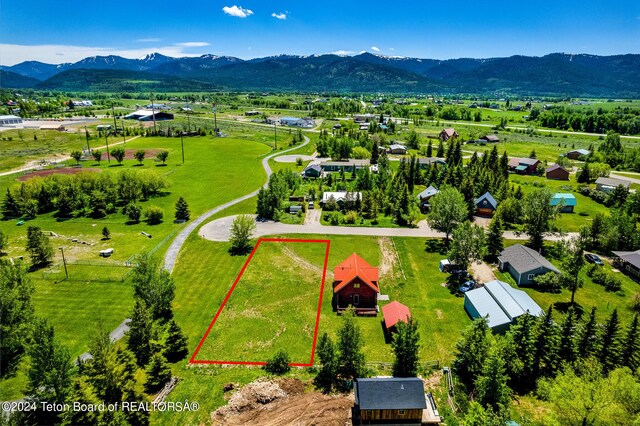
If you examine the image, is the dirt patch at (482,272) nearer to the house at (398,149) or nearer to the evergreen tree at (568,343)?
the evergreen tree at (568,343)

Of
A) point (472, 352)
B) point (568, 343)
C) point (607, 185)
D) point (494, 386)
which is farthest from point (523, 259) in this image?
point (607, 185)

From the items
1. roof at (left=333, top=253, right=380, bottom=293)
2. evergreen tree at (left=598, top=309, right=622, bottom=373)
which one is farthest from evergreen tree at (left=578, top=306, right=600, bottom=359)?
roof at (left=333, top=253, right=380, bottom=293)

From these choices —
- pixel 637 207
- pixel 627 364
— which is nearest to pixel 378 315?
pixel 627 364

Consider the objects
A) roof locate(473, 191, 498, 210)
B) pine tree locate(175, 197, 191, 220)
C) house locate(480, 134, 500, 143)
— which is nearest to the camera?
pine tree locate(175, 197, 191, 220)

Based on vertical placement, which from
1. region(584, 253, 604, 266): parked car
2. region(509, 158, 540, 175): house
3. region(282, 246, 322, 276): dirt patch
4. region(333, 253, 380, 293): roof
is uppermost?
region(509, 158, 540, 175): house

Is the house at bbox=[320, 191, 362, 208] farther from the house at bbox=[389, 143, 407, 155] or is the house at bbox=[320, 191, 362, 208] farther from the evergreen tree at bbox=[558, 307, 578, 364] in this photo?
the house at bbox=[389, 143, 407, 155]

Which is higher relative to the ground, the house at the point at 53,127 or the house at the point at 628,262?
the house at the point at 53,127

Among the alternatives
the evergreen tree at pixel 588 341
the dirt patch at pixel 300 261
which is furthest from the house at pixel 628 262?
the dirt patch at pixel 300 261
